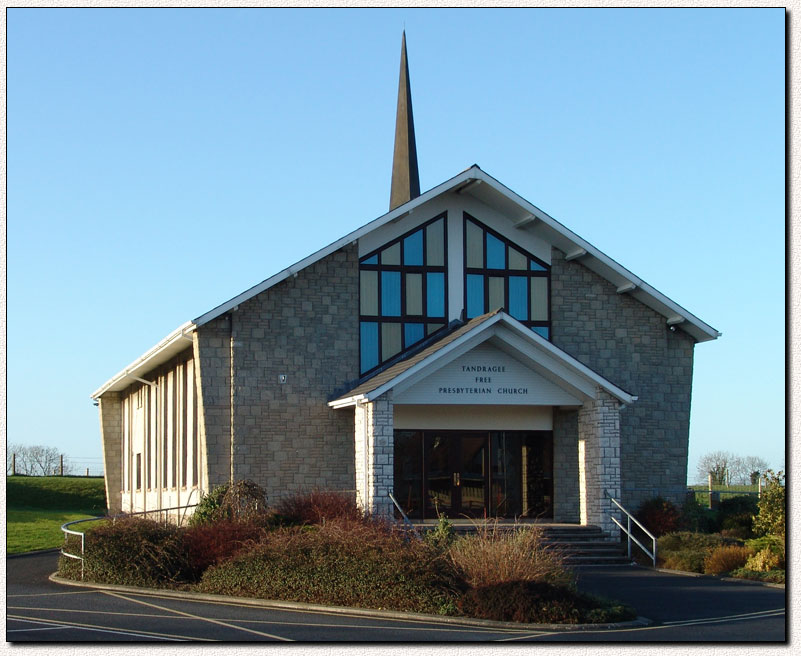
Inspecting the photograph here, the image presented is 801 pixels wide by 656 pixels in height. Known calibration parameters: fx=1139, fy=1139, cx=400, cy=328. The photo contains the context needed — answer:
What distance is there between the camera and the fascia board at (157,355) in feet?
82.7

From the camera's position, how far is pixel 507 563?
1611 centimetres

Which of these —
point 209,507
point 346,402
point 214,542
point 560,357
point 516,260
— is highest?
point 516,260

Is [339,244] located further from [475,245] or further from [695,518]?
[695,518]

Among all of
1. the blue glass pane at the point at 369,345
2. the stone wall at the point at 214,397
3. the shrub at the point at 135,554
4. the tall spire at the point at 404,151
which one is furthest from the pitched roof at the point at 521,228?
the tall spire at the point at 404,151

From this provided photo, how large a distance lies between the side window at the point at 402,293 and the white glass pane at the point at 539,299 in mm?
2188

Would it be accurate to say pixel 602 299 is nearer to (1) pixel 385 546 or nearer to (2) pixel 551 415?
(2) pixel 551 415

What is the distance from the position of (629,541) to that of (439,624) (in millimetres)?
9938

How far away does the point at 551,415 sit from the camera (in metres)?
27.0

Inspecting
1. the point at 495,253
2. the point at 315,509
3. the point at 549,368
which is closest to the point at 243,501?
the point at 315,509

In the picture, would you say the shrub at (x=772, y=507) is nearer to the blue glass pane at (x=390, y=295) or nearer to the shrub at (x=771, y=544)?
the shrub at (x=771, y=544)

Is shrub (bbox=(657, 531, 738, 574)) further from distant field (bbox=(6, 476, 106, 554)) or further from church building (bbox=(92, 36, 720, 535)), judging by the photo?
distant field (bbox=(6, 476, 106, 554))

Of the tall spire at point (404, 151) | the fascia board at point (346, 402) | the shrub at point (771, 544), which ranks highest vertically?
the tall spire at point (404, 151)

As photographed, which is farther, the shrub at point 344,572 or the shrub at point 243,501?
the shrub at point 243,501

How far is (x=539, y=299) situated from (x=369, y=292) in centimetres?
415
